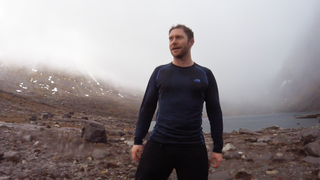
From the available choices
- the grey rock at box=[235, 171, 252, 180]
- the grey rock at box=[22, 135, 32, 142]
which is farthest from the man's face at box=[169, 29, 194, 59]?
the grey rock at box=[22, 135, 32, 142]

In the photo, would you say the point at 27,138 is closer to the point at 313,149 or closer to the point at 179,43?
the point at 179,43

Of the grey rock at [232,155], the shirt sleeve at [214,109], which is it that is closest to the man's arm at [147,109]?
the shirt sleeve at [214,109]

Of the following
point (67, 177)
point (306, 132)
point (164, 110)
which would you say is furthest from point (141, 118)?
A: point (306, 132)

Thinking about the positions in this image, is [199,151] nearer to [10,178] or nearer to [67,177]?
[67,177]

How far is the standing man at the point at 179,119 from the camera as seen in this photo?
11.5 feet

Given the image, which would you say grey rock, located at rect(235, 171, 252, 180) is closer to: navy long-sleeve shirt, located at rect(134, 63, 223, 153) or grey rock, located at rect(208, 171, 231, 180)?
grey rock, located at rect(208, 171, 231, 180)

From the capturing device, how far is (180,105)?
357 centimetres

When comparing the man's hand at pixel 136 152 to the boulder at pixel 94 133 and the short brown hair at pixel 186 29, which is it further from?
the boulder at pixel 94 133

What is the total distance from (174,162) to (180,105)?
0.92 metres

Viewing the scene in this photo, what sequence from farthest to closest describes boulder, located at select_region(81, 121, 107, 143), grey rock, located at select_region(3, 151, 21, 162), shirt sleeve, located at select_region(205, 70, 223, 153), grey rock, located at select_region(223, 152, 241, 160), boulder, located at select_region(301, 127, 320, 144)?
boulder, located at select_region(81, 121, 107, 143), boulder, located at select_region(301, 127, 320, 144), grey rock, located at select_region(223, 152, 241, 160), grey rock, located at select_region(3, 151, 21, 162), shirt sleeve, located at select_region(205, 70, 223, 153)

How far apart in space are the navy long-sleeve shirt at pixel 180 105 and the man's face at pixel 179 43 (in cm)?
25

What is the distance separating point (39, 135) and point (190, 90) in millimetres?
12529

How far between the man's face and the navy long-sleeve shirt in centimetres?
25

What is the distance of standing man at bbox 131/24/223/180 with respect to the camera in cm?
351
